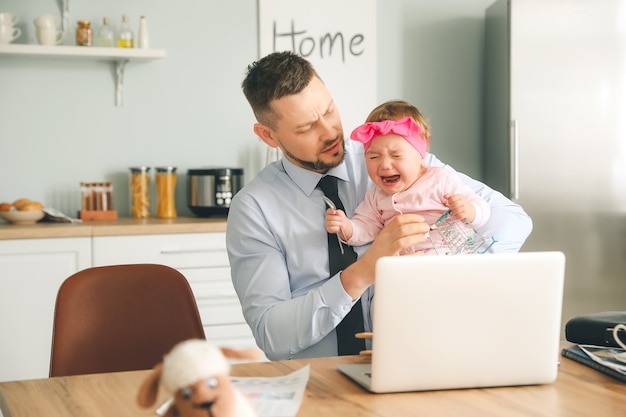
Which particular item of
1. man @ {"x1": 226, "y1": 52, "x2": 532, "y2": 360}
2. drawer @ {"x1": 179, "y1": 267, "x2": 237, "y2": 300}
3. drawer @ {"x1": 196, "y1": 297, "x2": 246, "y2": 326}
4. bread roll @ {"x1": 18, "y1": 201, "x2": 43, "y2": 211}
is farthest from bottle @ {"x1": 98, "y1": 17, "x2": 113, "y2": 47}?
man @ {"x1": 226, "y1": 52, "x2": 532, "y2": 360}

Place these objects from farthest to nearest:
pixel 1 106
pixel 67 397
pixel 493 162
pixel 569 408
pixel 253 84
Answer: pixel 493 162 → pixel 1 106 → pixel 253 84 → pixel 67 397 → pixel 569 408

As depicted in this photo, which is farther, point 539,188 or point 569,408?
point 539,188

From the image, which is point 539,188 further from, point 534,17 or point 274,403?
point 274,403

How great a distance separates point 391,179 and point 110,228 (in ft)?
5.61

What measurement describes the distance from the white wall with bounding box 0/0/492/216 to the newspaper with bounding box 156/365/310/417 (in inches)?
99.2

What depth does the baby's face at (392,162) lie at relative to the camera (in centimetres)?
183

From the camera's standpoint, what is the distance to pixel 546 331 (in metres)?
1.33

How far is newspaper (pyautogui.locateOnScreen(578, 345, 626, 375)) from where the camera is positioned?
1456 millimetres

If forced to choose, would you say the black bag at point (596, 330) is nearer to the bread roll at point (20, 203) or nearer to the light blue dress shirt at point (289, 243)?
the light blue dress shirt at point (289, 243)

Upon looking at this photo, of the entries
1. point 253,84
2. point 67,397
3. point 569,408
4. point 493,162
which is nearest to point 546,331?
point 569,408

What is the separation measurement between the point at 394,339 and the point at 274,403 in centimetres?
21

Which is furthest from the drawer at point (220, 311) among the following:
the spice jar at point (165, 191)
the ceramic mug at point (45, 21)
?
the ceramic mug at point (45, 21)

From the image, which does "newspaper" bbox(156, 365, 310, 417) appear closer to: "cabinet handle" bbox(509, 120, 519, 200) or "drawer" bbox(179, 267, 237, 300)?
"drawer" bbox(179, 267, 237, 300)

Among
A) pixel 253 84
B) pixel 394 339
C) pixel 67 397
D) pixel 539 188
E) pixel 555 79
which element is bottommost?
pixel 67 397
